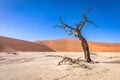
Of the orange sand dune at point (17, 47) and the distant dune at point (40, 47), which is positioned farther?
the distant dune at point (40, 47)

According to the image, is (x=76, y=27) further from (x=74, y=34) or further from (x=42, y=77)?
(x=42, y=77)

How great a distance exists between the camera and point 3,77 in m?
7.71

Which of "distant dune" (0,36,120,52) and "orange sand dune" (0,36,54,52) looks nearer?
"orange sand dune" (0,36,54,52)

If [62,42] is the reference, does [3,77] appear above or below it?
below

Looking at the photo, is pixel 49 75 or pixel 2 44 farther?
pixel 2 44

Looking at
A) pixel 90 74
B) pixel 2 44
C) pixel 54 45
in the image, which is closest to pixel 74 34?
pixel 90 74

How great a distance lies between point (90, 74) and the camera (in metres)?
8.57

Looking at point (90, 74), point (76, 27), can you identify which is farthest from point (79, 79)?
point (76, 27)

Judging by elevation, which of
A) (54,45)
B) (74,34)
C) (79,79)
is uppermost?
(54,45)

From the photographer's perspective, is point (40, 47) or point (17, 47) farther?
point (40, 47)

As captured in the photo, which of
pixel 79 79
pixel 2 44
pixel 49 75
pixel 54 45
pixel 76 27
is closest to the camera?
pixel 79 79

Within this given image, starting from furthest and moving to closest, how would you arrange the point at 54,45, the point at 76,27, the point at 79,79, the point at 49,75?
the point at 54,45, the point at 76,27, the point at 49,75, the point at 79,79

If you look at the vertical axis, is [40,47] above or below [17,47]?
above

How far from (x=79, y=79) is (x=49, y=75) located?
1280mm
